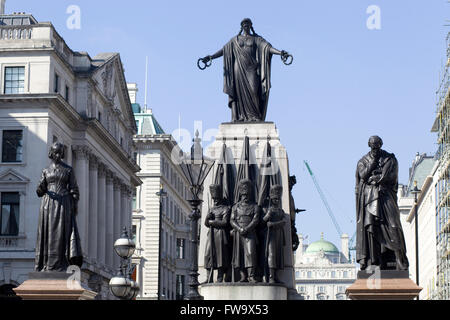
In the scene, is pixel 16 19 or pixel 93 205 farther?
pixel 93 205

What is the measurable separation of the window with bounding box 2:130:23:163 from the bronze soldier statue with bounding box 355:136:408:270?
1711 inches

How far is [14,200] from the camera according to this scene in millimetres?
57531

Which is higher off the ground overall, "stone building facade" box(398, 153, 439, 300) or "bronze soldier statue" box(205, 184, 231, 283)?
"stone building facade" box(398, 153, 439, 300)

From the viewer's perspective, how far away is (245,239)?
18.5 meters

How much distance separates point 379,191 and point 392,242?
3.27 feet

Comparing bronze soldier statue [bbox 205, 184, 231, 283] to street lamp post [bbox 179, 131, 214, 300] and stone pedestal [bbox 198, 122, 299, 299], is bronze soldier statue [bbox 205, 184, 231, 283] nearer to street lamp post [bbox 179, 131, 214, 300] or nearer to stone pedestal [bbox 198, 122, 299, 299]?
stone pedestal [bbox 198, 122, 299, 299]

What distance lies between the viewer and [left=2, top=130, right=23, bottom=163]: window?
190ft

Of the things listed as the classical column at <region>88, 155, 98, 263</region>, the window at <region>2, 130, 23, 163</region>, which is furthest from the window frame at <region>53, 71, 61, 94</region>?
the classical column at <region>88, 155, 98, 263</region>

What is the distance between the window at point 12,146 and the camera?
57906mm

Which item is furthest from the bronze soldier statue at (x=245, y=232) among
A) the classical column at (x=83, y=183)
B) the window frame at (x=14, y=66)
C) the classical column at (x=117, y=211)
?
the classical column at (x=117, y=211)

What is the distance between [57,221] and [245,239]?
3.81 m

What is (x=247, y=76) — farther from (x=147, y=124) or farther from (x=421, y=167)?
(x=421, y=167)

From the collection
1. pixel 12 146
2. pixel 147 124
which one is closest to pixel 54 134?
pixel 12 146
